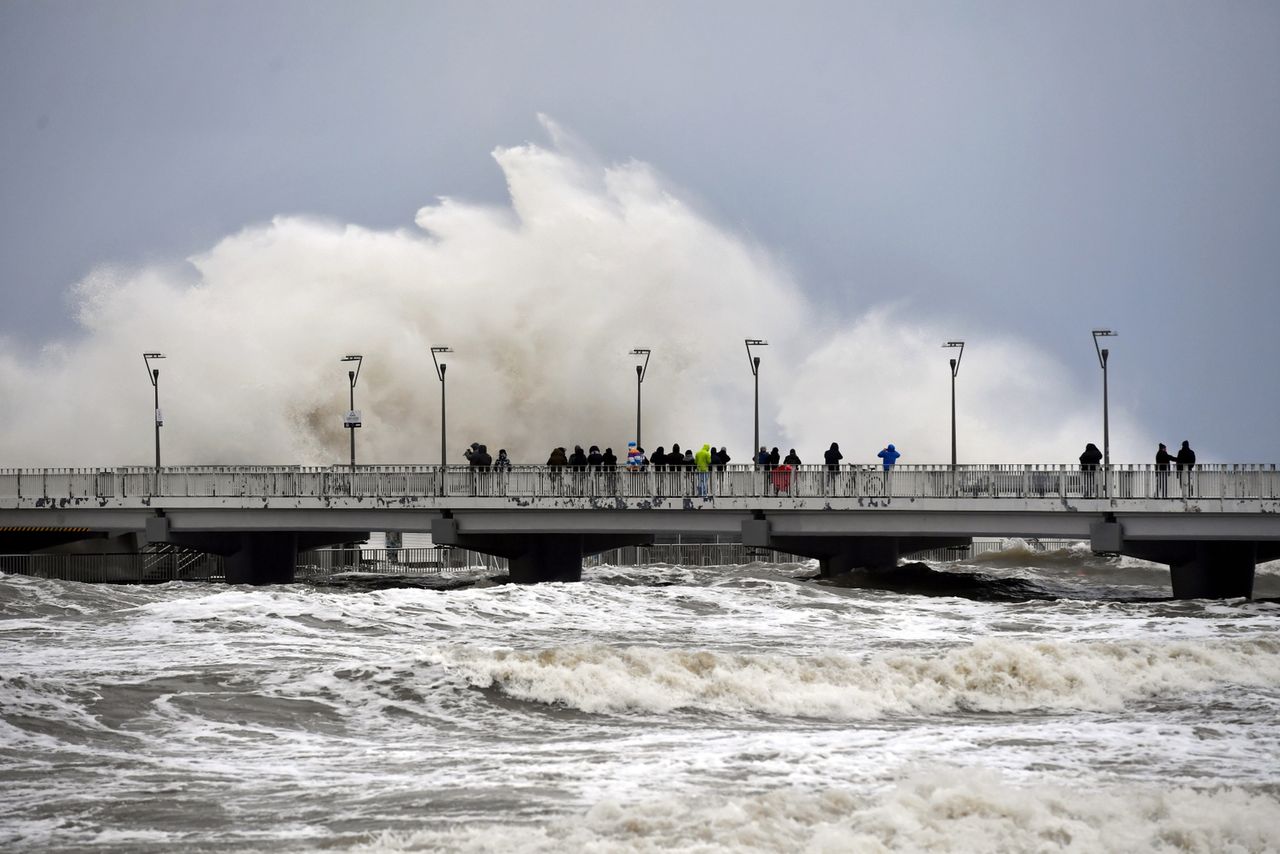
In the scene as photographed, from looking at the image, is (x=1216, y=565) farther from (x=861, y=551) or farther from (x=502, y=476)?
(x=502, y=476)

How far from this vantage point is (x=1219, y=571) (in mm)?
57062

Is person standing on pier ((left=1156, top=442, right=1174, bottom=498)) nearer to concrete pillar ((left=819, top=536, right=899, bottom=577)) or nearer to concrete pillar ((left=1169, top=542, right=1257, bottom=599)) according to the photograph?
concrete pillar ((left=1169, top=542, right=1257, bottom=599))

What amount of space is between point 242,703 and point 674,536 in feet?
213

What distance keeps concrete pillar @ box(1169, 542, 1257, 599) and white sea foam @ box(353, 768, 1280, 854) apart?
3812 cm

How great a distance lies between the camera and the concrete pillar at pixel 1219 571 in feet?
Answer: 186

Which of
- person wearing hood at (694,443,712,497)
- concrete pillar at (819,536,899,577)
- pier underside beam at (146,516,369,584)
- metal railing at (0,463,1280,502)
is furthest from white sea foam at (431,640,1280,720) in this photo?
pier underside beam at (146,516,369,584)

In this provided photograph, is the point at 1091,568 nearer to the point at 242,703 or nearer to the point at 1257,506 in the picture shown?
the point at 1257,506

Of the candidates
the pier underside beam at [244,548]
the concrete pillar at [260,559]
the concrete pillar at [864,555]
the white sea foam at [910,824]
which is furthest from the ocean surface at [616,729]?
the concrete pillar at [864,555]

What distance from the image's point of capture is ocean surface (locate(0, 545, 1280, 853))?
19156 mm

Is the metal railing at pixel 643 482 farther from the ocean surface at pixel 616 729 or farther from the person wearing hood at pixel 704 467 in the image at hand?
the ocean surface at pixel 616 729

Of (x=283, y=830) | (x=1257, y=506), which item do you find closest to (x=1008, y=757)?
(x=283, y=830)

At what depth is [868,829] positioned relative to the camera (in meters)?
19.0

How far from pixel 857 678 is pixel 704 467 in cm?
2384

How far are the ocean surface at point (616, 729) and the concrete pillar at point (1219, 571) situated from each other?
6.74m
